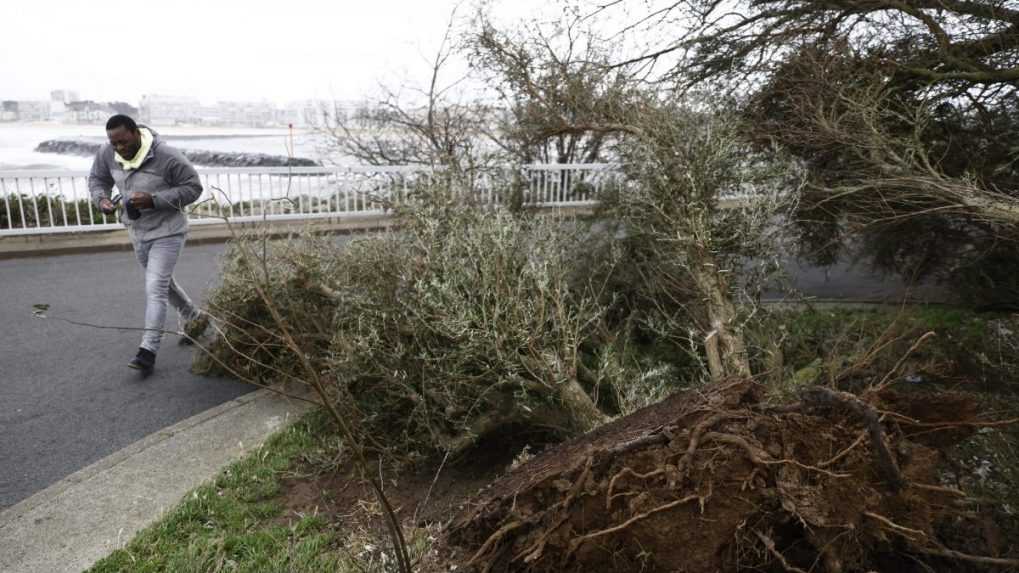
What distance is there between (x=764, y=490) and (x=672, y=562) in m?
0.40

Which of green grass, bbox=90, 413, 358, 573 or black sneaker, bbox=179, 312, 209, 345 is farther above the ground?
black sneaker, bbox=179, 312, 209, 345

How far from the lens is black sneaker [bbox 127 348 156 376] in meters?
5.43

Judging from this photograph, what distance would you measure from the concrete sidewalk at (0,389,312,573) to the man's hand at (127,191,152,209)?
184 cm

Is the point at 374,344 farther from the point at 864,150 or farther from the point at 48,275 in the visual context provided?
the point at 48,275

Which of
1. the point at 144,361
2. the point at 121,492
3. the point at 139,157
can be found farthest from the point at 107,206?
the point at 121,492

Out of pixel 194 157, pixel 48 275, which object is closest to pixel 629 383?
pixel 48 275

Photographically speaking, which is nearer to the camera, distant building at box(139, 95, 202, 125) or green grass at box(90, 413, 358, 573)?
green grass at box(90, 413, 358, 573)

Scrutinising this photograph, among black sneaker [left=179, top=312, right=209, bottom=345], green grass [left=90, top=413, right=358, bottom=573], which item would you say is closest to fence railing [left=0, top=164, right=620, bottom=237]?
black sneaker [left=179, top=312, right=209, bottom=345]

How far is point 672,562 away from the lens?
7.43ft

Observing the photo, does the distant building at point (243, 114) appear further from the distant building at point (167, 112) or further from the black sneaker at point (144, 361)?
the black sneaker at point (144, 361)

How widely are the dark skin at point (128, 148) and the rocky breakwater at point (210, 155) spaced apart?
821 centimetres

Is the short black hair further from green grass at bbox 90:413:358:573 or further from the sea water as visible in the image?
the sea water

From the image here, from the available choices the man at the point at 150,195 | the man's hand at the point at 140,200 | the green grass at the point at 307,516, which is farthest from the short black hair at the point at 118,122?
the green grass at the point at 307,516

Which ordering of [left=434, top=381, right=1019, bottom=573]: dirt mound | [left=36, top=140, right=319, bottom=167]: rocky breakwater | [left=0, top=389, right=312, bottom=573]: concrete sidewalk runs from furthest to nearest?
[left=36, top=140, right=319, bottom=167]: rocky breakwater → [left=0, top=389, right=312, bottom=573]: concrete sidewalk → [left=434, top=381, right=1019, bottom=573]: dirt mound
